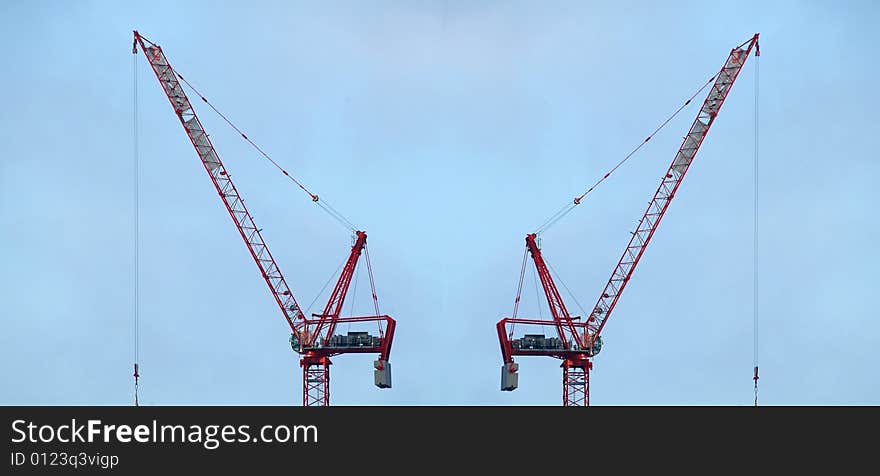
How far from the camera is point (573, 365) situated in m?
128

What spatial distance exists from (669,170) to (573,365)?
1957cm

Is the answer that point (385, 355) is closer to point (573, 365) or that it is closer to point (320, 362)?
point (320, 362)

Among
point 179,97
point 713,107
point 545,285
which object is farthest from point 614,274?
point 179,97

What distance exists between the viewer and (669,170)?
12531cm

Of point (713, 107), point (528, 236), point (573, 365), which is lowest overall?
point (573, 365)
